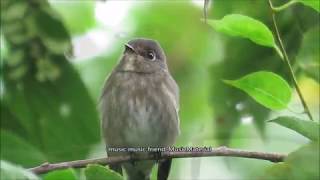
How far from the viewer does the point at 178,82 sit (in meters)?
3.53

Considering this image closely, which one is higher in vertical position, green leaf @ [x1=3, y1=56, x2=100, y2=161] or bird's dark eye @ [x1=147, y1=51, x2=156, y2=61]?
bird's dark eye @ [x1=147, y1=51, x2=156, y2=61]

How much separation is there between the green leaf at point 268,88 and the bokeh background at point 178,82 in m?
0.57

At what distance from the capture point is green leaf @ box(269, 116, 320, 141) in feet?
5.11

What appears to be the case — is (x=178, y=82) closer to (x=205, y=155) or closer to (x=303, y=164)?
(x=205, y=155)

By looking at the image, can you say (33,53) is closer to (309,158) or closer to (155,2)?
(155,2)

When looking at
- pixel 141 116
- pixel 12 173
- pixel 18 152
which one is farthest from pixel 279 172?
pixel 141 116

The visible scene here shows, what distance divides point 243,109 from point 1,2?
106cm

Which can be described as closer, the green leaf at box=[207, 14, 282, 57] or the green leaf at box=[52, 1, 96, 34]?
the green leaf at box=[207, 14, 282, 57]

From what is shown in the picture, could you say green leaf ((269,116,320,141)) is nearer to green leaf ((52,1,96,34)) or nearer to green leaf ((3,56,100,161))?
green leaf ((3,56,100,161))

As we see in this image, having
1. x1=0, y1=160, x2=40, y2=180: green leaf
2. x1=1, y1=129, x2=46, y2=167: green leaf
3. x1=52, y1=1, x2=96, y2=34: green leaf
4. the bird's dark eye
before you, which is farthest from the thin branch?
x1=52, y1=1, x2=96, y2=34: green leaf

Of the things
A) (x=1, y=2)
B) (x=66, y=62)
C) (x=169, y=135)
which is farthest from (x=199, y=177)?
(x=1, y=2)

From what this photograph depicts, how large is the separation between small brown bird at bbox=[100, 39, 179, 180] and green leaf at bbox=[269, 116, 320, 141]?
1.59 m

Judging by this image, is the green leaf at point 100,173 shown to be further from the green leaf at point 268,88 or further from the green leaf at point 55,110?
the green leaf at point 55,110

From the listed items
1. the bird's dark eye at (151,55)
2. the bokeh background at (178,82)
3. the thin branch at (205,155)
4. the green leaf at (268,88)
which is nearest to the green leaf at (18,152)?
the bokeh background at (178,82)
